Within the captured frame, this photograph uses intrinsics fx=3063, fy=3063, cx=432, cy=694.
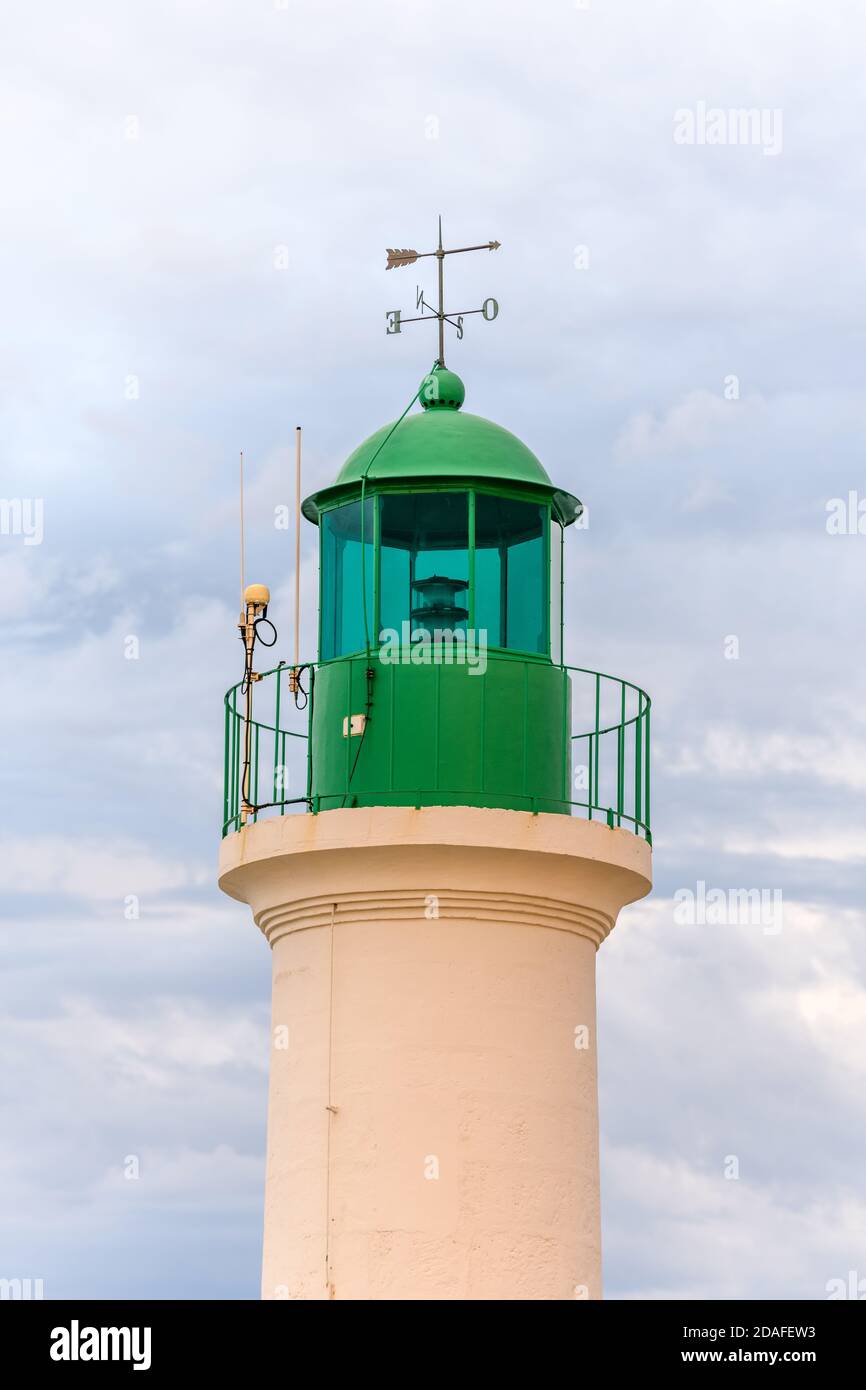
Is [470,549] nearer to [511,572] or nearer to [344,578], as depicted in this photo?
[511,572]

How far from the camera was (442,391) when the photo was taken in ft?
82.3

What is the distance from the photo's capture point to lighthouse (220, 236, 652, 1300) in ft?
75.5

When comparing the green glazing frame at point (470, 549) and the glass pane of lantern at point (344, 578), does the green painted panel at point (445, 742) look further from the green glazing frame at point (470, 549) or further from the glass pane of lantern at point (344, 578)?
the glass pane of lantern at point (344, 578)

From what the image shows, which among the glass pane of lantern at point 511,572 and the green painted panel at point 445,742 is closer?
the green painted panel at point 445,742

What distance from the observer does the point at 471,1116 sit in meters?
23.0

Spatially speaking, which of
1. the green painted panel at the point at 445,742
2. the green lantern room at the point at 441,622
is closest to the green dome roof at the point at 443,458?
the green lantern room at the point at 441,622

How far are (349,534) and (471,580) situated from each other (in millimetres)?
1176

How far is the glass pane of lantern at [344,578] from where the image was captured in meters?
24.3

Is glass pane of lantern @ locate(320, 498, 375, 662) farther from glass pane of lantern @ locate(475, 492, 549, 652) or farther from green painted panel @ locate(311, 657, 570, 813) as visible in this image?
glass pane of lantern @ locate(475, 492, 549, 652)

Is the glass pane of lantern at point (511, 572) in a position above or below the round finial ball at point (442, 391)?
below

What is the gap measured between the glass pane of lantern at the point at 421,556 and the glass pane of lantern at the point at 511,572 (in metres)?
0.15
